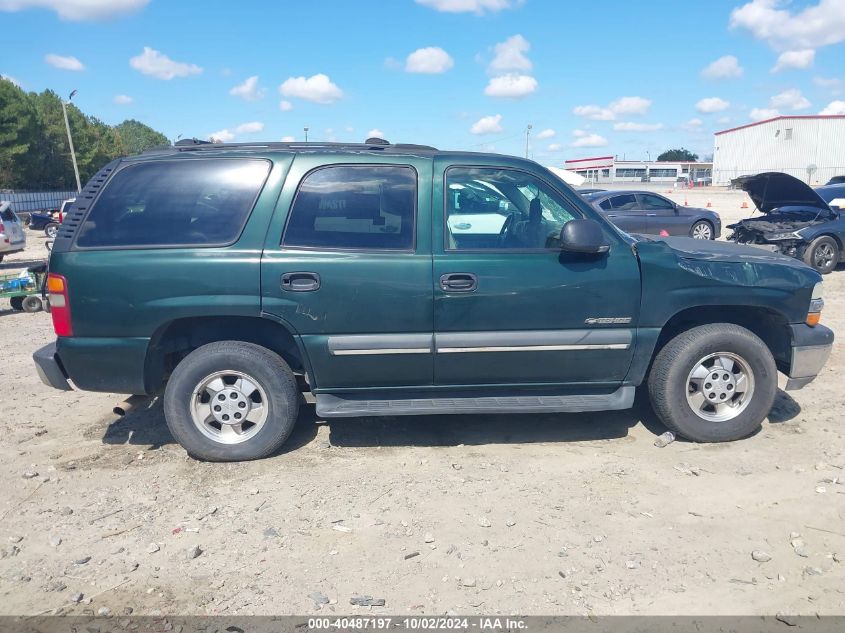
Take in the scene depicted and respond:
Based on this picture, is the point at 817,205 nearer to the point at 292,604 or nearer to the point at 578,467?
the point at 578,467

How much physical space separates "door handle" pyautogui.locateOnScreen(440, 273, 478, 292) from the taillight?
7.60ft

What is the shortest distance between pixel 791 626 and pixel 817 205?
10.8 meters

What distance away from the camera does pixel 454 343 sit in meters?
4.19

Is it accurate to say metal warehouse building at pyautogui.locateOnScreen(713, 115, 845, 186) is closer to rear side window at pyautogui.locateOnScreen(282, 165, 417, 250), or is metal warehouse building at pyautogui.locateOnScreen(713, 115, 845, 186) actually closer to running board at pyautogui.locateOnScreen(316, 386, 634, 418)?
running board at pyautogui.locateOnScreen(316, 386, 634, 418)

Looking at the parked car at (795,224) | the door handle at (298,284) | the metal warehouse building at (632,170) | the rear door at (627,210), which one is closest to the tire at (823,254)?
the parked car at (795,224)

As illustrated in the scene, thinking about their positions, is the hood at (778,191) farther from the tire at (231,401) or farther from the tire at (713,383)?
the tire at (231,401)

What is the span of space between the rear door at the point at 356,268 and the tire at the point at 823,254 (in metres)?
10.2

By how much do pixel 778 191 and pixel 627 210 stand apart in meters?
5.34

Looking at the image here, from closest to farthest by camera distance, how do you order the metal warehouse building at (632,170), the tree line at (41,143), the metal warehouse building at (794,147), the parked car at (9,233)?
the parked car at (9,233), the tree line at (41,143), the metal warehouse building at (794,147), the metal warehouse building at (632,170)

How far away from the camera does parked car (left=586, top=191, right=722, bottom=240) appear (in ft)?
54.1

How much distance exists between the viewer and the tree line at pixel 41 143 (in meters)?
44.2

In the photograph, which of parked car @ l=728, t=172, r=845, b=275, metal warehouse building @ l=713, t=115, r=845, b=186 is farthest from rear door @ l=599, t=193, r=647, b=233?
metal warehouse building @ l=713, t=115, r=845, b=186

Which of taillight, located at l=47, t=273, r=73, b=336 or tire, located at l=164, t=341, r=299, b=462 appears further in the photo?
tire, located at l=164, t=341, r=299, b=462

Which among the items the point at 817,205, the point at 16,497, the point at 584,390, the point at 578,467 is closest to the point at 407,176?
the point at 584,390
